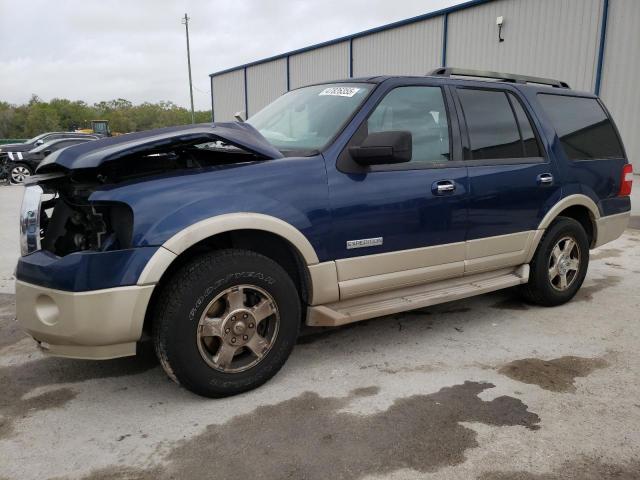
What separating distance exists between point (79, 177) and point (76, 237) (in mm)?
372

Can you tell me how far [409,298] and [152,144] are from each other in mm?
1923

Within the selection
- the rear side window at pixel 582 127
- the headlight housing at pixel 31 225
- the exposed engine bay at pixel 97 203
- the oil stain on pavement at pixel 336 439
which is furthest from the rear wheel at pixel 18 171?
the oil stain on pavement at pixel 336 439

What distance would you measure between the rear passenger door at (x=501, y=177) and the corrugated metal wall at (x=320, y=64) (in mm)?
19234

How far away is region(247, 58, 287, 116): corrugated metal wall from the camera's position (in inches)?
1112

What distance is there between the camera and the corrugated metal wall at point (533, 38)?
591 inches

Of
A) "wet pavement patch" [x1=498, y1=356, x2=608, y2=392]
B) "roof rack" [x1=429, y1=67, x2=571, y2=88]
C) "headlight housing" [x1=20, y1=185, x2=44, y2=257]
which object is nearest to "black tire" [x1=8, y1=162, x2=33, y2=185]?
"headlight housing" [x1=20, y1=185, x2=44, y2=257]

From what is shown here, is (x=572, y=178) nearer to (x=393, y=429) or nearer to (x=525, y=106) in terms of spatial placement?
(x=525, y=106)

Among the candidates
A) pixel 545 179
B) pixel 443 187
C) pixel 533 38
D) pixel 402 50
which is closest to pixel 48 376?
pixel 443 187

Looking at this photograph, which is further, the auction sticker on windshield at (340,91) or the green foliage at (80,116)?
the green foliage at (80,116)

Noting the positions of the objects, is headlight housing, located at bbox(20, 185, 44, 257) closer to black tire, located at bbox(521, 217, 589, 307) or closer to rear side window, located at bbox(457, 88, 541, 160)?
rear side window, located at bbox(457, 88, 541, 160)

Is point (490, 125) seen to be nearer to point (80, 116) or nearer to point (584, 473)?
point (584, 473)

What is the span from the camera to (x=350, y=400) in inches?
116

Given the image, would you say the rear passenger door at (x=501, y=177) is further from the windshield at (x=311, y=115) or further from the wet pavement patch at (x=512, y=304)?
the windshield at (x=311, y=115)

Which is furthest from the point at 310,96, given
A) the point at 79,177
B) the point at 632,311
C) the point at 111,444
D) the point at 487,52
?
the point at 487,52
